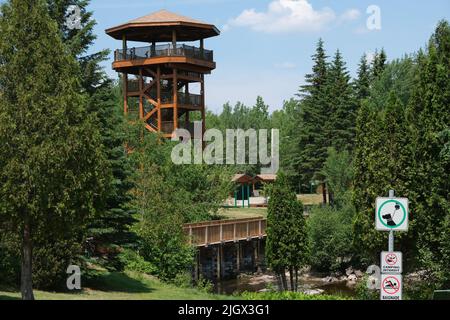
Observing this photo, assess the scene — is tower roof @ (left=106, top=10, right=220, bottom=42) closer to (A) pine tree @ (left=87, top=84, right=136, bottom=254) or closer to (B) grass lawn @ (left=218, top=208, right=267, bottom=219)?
(B) grass lawn @ (left=218, top=208, right=267, bottom=219)

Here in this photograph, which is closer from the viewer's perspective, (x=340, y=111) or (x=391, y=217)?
→ (x=391, y=217)

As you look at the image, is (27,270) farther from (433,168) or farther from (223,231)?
(223,231)

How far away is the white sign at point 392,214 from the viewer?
7.77 metres

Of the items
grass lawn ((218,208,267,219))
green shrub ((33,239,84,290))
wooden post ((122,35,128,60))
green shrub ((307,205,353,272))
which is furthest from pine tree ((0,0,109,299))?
grass lawn ((218,208,267,219))

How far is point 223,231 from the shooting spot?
129ft

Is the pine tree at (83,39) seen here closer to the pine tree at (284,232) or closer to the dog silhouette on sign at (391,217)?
the pine tree at (284,232)

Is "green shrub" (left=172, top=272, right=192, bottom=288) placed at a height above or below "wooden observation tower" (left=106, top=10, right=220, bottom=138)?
below

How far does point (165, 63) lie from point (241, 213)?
50.7ft

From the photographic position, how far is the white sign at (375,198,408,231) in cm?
777

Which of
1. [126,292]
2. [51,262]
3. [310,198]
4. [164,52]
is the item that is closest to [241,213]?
[164,52]

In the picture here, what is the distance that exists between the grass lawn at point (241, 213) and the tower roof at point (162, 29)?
1369cm

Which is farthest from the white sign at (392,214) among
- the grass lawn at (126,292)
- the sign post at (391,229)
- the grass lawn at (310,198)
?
the grass lawn at (310,198)

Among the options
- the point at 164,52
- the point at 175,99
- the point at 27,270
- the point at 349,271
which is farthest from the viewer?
the point at 175,99
